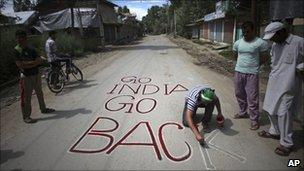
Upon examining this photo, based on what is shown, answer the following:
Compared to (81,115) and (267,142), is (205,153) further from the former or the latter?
(81,115)

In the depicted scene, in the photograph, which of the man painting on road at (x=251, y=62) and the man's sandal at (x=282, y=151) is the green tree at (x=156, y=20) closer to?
the man painting on road at (x=251, y=62)

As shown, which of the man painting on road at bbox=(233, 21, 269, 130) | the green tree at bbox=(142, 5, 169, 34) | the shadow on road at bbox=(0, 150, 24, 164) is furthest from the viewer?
the green tree at bbox=(142, 5, 169, 34)

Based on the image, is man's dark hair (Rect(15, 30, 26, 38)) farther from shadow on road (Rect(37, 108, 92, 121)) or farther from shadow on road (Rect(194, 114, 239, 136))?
shadow on road (Rect(194, 114, 239, 136))

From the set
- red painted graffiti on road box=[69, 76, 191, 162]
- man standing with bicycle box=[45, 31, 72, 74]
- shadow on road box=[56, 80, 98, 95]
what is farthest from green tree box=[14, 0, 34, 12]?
red painted graffiti on road box=[69, 76, 191, 162]

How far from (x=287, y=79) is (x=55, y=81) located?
7069 millimetres

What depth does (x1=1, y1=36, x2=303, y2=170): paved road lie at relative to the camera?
445 centimetres

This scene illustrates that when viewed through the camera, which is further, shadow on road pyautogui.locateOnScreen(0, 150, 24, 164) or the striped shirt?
the striped shirt

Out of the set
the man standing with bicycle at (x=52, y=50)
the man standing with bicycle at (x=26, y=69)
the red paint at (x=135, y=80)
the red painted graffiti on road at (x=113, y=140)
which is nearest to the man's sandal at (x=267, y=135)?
the red painted graffiti on road at (x=113, y=140)

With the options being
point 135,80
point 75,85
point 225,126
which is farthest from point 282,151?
point 75,85

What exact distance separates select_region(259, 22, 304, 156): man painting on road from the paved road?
17.1 inches

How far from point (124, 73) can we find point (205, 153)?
27.1 ft

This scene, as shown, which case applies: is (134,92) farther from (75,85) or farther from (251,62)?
(251,62)

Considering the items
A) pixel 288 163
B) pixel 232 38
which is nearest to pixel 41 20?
pixel 232 38

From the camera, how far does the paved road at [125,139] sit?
4453mm
